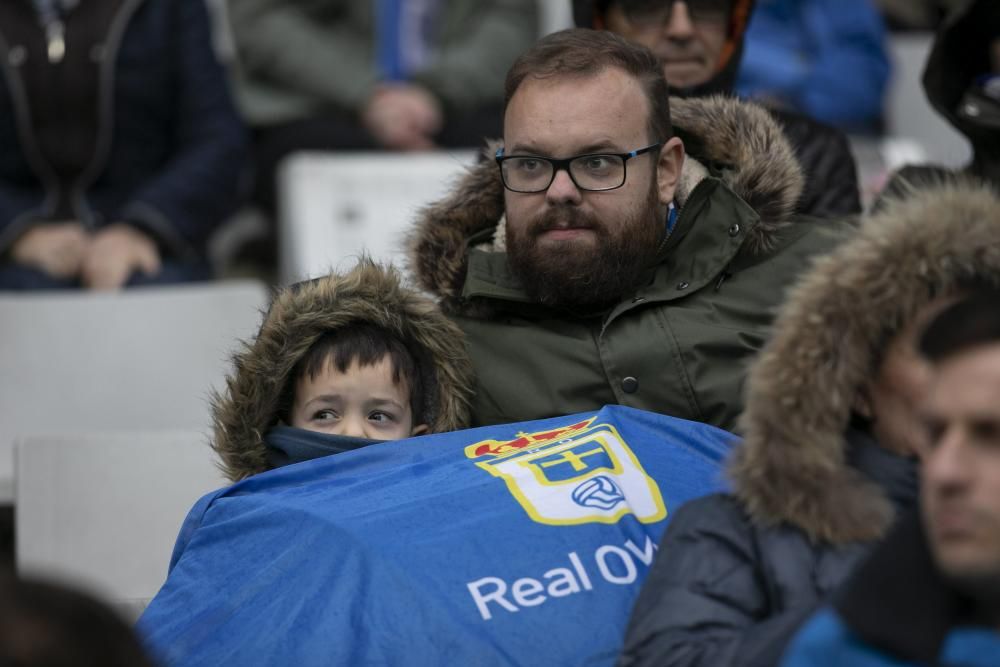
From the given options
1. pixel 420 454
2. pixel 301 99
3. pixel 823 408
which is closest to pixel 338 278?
pixel 420 454

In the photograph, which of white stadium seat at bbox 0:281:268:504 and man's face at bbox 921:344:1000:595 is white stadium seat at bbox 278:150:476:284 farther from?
man's face at bbox 921:344:1000:595

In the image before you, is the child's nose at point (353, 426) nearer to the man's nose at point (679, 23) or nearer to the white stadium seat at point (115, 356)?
the white stadium seat at point (115, 356)

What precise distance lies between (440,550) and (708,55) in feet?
7.32

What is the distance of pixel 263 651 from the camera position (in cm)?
253

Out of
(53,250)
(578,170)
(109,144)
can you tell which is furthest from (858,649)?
(109,144)

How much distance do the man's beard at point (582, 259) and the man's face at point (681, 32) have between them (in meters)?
1.01

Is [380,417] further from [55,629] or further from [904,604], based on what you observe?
[55,629]

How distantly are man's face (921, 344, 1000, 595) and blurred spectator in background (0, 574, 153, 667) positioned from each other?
91 cm

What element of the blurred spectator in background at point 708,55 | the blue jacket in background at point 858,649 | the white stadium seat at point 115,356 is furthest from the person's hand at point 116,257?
the blue jacket in background at point 858,649

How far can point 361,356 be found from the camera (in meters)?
3.30

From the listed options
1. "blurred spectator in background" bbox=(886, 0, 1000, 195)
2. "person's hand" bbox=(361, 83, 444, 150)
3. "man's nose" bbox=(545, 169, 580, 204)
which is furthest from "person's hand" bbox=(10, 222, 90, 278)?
"blurred spectator in background" bbox=(886, 0, 1000, 195)

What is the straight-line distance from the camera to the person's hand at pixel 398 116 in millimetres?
6191

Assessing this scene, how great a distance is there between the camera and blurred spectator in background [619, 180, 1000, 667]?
2.28 metres

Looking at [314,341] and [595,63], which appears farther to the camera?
[595,63]
